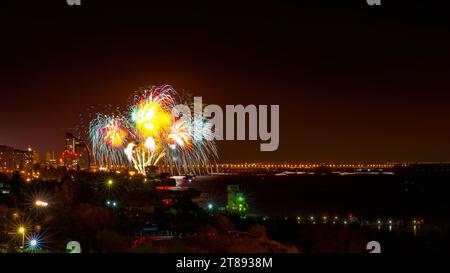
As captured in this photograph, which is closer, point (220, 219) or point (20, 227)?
point (20, 227)

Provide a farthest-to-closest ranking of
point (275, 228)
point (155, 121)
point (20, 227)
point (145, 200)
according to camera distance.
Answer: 1. point (145, 200)
2. point (155, 121)
3. point (275, 228)
4. point (20, 227)
